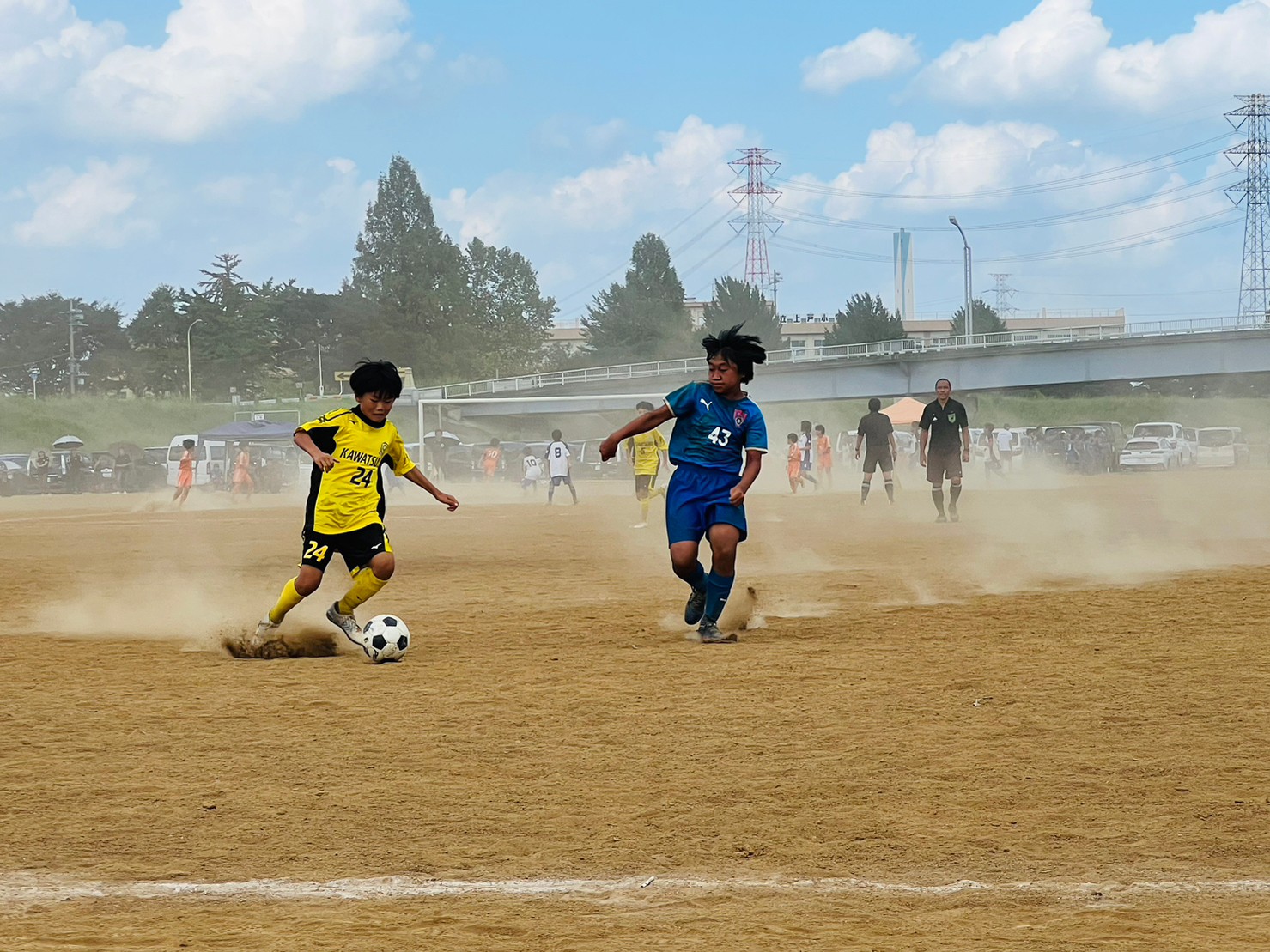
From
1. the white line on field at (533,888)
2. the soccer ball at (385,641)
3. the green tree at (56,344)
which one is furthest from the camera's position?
the green tree at (56,344)

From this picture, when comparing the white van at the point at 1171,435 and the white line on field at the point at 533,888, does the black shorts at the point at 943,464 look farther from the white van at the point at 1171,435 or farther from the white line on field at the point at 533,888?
the white van at the point at 1171,435

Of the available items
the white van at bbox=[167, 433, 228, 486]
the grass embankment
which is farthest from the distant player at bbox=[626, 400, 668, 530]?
the grass embankment

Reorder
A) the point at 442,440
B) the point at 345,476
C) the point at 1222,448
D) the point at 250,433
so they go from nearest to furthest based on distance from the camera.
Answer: the point at 345,476 < the point at 250,433 < the point at 1222,448 < the point at 442,440

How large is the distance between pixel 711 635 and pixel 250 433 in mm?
45518

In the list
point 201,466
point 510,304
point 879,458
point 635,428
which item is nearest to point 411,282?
point 510,304

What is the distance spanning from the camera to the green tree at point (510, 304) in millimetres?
129000

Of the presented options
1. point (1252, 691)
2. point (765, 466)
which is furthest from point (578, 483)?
point (1252, 691)

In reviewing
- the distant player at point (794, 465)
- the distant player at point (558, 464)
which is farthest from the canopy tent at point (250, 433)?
the distant player at point (794, 465)

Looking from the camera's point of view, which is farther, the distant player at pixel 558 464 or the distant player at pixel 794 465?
the distant player at pixel 794 465

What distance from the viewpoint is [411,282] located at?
365 ft

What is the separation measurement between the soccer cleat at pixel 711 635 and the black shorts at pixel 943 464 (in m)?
12.0

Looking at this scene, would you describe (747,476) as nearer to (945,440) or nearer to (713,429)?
(713,429)

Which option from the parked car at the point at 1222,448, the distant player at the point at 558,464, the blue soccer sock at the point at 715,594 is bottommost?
the parked car at the point at 1222,448

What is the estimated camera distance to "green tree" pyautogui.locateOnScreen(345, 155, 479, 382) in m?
110
